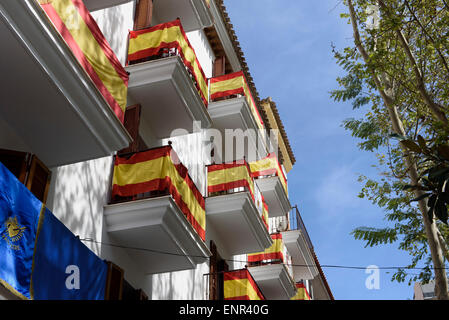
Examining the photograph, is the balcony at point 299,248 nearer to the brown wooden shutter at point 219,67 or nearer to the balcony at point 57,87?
Answer: the brown wooden shutter at point 219,67

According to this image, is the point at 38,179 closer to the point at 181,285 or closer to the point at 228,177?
the point at 181,285

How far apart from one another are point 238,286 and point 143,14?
7.38 meters

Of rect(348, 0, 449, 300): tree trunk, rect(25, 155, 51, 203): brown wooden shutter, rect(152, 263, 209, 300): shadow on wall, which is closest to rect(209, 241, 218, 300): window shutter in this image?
rect(152, 263, 209, 300): shadow on wall

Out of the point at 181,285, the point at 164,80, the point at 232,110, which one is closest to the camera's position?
the point at 164,80

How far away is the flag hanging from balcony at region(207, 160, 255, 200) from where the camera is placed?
1667cm

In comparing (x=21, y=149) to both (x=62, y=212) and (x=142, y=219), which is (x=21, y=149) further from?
(x=142, y=219)

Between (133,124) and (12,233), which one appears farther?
(133,124)

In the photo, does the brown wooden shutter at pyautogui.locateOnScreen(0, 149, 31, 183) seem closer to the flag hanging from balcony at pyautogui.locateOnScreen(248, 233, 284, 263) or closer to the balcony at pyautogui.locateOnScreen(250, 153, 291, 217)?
the flag hanging from balcony at pyautogui.locateOnScreen(248, 233, 284, 263)

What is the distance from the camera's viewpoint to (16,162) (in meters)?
8.20

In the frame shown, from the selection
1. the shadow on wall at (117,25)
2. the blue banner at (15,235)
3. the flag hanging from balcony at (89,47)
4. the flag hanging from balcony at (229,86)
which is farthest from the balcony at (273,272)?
the blue banner at (15,235)

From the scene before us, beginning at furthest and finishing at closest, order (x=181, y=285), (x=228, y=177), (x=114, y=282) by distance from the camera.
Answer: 1. (x=228, y=177)
2. (x=181, y=285)
3. (x=114, y=282)

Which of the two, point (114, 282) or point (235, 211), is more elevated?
point (235, 211)

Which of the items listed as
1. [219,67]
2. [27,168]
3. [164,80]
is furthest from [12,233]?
[219,67]
